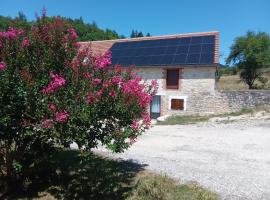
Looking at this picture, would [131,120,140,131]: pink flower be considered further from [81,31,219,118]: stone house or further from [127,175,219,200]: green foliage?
[81,31,219,118]: stone house

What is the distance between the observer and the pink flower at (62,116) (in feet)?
13.4

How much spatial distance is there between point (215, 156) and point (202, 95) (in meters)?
12.0

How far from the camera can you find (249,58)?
95.5ft

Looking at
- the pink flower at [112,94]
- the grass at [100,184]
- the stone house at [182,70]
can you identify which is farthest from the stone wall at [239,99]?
the pink flower at [112,94]

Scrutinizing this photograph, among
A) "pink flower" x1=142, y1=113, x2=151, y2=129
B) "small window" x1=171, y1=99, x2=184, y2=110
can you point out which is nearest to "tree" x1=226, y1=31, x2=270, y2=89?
"small window" x1=171, y1=99, x2=184, y2=110

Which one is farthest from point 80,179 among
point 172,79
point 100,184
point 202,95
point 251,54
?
point 251,54

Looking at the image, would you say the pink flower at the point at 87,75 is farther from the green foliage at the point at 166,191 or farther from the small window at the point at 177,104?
the small window at the point at 177,104

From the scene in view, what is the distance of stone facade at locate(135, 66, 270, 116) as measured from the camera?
66.5ft

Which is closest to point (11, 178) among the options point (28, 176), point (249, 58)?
point (28, 176)

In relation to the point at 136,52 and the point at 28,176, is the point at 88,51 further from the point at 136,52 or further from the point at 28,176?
the point at 136,52

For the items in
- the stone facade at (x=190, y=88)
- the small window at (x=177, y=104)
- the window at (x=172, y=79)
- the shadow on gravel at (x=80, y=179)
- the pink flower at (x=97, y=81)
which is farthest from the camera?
the window at (x=172, y=79)

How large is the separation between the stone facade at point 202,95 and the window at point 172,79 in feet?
1.02

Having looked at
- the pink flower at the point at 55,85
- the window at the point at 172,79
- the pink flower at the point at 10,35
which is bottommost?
the pink flower at the point at 55,85

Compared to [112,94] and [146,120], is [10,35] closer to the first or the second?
[112,94]
